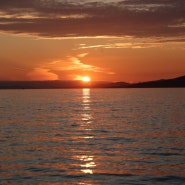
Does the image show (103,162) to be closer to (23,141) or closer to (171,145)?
(171,145)

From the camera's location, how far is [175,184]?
1014 inches

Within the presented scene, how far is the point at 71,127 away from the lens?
195 feet

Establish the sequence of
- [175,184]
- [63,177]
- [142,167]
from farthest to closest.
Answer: [142,167] → [63,177] → [175,184]

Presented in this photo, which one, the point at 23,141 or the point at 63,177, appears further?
the point at 23,141

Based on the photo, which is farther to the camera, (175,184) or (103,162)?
(103,162)

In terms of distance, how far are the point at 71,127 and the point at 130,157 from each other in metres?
26.0

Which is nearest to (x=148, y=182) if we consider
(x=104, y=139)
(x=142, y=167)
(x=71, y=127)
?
(x=142, y=167)

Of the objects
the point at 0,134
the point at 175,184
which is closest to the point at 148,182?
the point at 175,184

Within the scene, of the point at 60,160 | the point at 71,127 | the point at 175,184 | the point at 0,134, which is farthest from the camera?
the point at 71,127

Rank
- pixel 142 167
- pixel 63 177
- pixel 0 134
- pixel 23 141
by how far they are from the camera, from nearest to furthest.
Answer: pixel 63 177 < pixel 142 167 < pixel 23 141 < pixel 0 134

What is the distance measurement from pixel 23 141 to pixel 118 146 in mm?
10224

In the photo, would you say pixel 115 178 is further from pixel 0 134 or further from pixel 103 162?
pixel 0 134

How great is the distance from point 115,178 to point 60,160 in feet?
23.3

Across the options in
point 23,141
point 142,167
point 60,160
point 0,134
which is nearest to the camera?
point 142,167
